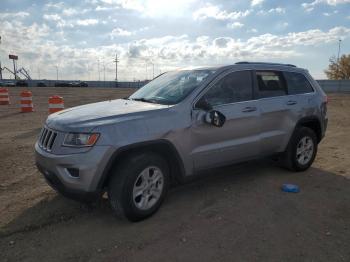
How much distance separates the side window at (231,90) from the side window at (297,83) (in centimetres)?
103

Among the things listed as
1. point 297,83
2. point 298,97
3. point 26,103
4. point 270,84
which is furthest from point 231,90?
point 26,103

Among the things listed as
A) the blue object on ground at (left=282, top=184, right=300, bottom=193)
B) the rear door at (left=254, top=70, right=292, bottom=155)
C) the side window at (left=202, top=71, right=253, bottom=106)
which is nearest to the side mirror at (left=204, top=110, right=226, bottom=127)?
the side window at (left=202, top=71, right=253, bottom=106)

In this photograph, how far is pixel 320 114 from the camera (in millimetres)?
6262

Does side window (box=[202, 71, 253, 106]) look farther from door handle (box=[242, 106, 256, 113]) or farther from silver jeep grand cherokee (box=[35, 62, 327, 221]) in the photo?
door handle (box=[242, 106, 256, 113])

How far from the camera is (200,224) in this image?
4062 mm

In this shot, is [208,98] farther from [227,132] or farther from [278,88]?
[278,88]

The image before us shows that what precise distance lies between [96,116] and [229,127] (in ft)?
6.04

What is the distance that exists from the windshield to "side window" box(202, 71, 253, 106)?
0.21 meters

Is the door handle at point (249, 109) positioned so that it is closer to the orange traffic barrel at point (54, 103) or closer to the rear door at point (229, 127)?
the rear door at point (229, 127)

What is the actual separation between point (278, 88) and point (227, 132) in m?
1.52

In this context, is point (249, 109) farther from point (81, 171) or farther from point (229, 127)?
point (81, 171)

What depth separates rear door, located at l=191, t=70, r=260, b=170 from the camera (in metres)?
4.50

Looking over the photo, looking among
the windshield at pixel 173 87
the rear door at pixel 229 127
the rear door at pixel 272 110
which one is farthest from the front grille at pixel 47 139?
the rear door at pixel 272 110

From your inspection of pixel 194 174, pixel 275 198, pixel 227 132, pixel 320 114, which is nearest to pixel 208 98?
pixel 227 132
